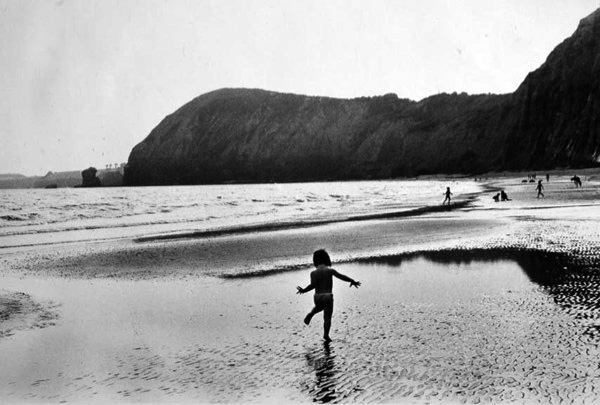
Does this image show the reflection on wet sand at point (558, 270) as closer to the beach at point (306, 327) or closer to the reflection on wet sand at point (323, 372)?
the beach at point (306, 327)

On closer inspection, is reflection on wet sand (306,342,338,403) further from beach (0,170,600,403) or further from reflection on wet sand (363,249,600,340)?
reflection on wet sand (363,249,600,340)

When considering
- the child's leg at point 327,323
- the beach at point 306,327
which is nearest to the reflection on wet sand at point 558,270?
the beach at point 306,327

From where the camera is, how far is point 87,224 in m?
Answer: 36.4

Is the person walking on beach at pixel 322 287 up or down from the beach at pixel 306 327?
up

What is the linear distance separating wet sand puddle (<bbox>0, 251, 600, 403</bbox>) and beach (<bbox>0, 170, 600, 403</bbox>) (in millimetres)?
31

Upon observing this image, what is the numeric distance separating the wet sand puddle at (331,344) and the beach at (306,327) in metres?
0.03

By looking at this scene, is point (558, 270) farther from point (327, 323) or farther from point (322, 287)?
point (327, 323)

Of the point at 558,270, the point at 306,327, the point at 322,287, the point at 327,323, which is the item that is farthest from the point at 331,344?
the point at 558,270

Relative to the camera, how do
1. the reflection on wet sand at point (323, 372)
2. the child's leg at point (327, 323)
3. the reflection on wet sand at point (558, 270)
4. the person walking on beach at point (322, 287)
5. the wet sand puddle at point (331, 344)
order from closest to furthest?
the reflection on wet sand at point (323, 372) → the wet sand puddle at point (331, 344) → the child's leg at point (327, 323) → the person walking on beach at point (322, 287) → the reflection on wet sand at point (558, 270)

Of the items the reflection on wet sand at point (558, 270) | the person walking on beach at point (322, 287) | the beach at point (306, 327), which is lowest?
the beach at point (306, 327)

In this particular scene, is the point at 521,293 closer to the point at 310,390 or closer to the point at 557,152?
the point at 310,390

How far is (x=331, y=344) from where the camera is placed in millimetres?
8141

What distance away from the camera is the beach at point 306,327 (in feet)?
21.0

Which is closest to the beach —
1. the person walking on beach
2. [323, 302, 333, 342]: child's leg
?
[323, 302, 333, 342]: child's leg
